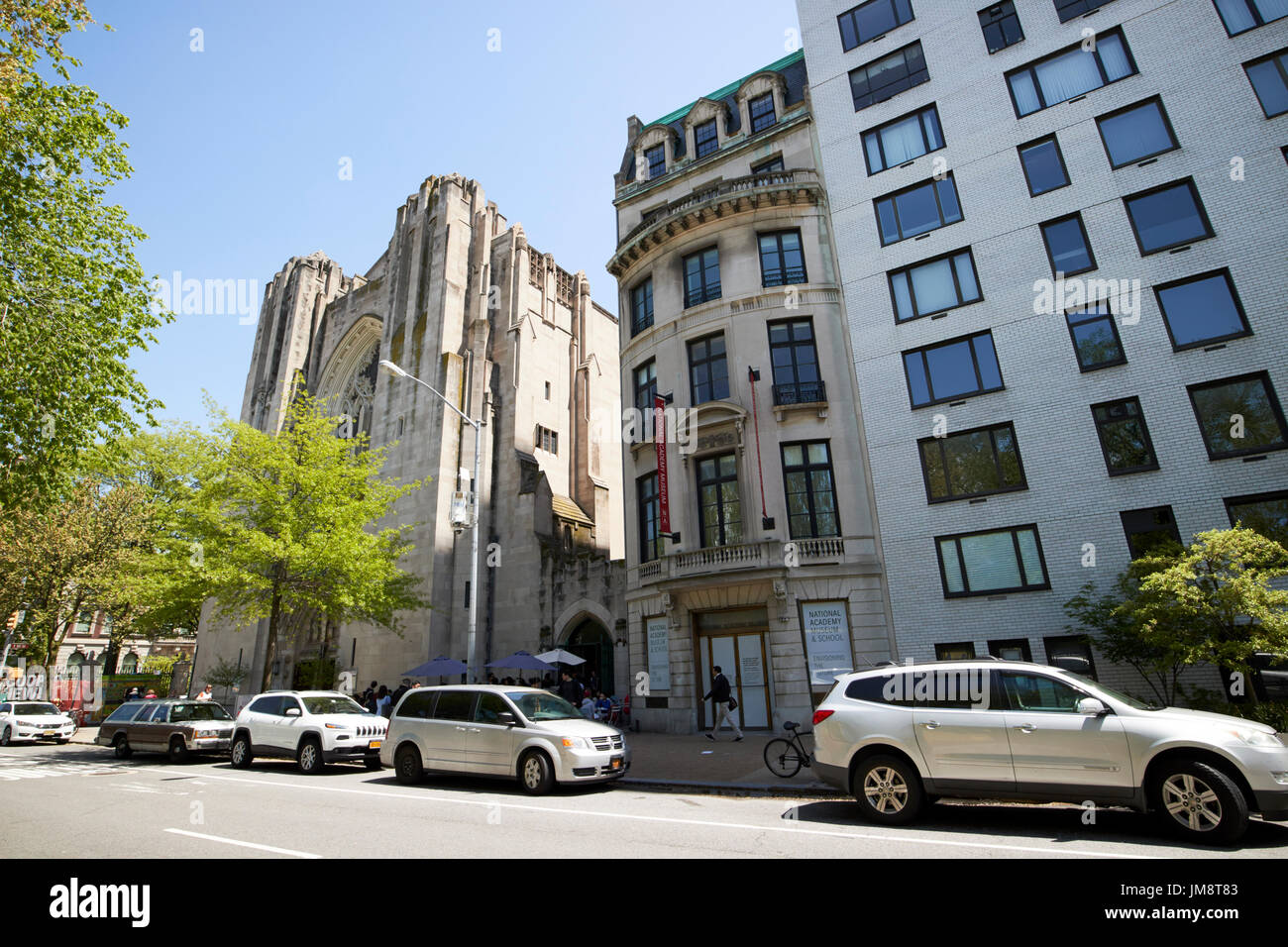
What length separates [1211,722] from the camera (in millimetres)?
6375

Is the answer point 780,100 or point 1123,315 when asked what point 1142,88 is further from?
point 780,100

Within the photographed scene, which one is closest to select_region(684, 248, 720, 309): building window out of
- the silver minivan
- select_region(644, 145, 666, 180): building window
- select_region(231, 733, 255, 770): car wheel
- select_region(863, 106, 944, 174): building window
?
select_region(644, 145, 666, 180): building window

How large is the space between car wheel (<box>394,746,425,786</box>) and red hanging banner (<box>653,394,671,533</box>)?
9502 millimetres

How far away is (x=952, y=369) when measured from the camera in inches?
731

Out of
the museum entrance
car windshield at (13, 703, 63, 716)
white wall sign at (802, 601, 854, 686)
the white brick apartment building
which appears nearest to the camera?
the white brick apartment building

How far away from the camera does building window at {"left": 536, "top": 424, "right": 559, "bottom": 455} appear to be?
3328 cm

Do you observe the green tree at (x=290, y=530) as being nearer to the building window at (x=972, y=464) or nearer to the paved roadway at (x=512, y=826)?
the paved roadway at (x=512, y=826)

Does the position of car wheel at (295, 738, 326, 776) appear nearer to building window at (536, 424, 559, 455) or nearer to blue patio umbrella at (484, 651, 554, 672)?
blue patio umbrella at (484, 651, 554, 672)

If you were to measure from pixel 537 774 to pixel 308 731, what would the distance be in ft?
22.2

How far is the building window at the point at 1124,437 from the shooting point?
15680 mm

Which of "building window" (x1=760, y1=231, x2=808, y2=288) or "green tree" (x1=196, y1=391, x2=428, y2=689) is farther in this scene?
"building window" (x1=760, y1=231, x2=808, y2=288)

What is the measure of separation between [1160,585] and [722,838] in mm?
10008

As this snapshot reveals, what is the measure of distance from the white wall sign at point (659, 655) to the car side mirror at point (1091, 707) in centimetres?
1343

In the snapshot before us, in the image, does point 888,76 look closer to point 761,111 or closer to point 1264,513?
point 761,111
